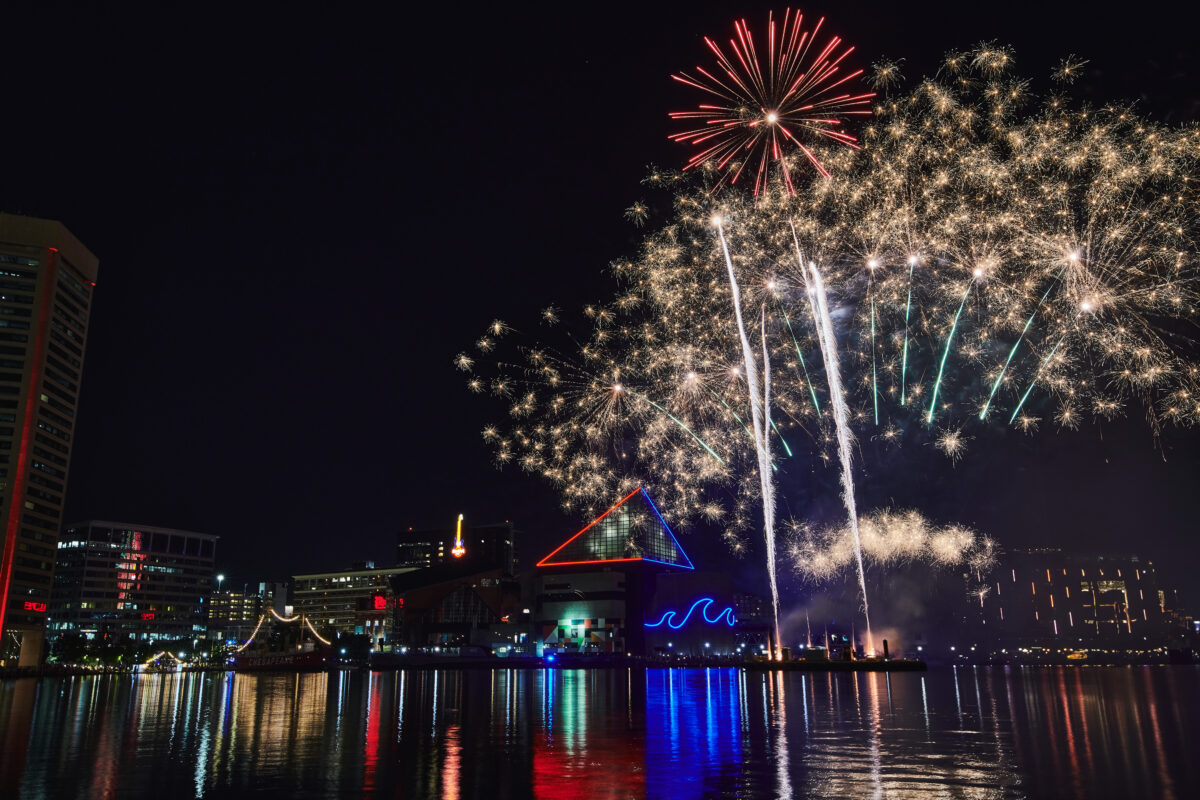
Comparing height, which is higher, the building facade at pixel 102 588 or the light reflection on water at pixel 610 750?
the building facade at pixel 102 588

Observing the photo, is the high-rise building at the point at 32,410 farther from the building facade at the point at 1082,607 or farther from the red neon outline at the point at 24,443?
the building facade at the point at 1082,607

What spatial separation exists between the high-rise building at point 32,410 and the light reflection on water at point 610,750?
98.4 meters

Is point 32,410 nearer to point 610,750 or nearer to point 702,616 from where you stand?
point 702,616

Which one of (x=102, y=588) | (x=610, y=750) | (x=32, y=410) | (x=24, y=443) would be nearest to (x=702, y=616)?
(x=24, y=443)

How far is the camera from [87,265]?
463ft

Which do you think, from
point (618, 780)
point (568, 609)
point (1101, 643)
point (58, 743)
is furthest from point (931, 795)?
point (1101, 643)

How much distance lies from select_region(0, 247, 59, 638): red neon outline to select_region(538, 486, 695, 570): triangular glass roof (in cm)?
7961

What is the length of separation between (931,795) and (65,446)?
5816 inches

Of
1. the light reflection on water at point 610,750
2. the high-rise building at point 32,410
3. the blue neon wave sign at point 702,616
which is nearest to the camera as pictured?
the light reflection on water at point 610,750

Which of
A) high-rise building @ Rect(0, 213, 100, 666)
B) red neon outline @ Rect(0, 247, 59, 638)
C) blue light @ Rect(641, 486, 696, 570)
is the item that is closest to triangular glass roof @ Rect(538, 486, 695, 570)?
blue light @ Rect(641, 486, 696, 570)

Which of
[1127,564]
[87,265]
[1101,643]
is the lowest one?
[1101,643]

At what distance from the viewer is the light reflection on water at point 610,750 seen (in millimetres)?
15672

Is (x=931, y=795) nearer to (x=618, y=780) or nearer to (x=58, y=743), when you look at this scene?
(x=618, y=780)

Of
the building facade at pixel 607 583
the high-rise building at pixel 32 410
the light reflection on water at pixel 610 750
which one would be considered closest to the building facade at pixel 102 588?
the high-rise building at pixel 32 410
